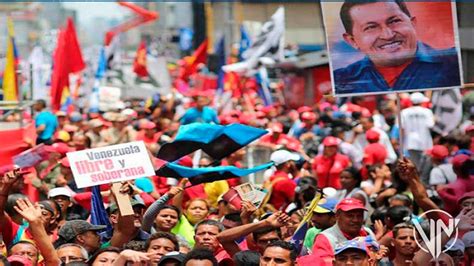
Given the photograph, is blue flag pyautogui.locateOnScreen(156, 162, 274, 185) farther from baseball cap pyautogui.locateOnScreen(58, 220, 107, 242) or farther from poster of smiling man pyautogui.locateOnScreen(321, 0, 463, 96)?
baseball cap pyautogui.locateOnScreen(58, 220, 107, 242)

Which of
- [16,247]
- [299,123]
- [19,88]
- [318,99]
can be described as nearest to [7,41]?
[19,88]

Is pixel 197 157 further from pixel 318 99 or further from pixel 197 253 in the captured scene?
pixel 318 99

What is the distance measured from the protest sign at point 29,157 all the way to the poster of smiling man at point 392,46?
2.52m

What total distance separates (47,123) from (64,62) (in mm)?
2215

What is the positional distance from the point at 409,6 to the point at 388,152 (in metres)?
5.45

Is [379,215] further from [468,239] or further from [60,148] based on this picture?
[60,148]

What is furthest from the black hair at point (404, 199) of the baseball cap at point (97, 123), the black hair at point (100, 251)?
the baseball cap at point (97, 123)

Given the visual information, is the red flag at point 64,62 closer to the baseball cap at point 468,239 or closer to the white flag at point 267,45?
the white flag at point 267,45

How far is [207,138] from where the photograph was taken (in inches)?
438

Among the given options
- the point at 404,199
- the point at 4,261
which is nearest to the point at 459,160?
the point at 404,199

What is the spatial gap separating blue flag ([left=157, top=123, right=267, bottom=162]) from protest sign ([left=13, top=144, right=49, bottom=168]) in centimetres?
117

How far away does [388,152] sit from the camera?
16312mm

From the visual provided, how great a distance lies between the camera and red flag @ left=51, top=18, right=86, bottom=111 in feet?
63.5

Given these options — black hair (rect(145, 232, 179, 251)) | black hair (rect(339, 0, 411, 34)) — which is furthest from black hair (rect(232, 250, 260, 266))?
black hair (rect(339, 0, 411, 34))
